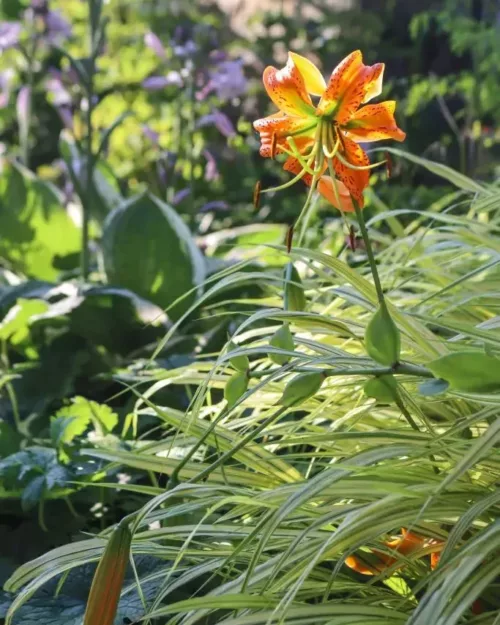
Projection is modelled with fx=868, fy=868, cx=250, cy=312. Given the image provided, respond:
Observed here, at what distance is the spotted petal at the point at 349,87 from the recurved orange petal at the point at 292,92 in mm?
14

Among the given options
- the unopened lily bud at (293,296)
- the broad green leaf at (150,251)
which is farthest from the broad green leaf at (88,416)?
the broad green leaf at (150,251)

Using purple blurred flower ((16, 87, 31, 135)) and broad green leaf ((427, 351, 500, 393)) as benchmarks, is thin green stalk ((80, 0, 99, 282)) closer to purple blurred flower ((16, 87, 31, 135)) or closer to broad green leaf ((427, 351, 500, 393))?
purple blurred flower ((16, 87, 31, 135))

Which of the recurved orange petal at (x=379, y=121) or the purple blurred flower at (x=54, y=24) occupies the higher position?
the purple blurred flower at (x=54, y=24)

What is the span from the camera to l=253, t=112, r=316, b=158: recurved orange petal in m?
0.65

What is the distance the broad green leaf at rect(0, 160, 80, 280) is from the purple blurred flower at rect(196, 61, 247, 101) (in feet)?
1.78

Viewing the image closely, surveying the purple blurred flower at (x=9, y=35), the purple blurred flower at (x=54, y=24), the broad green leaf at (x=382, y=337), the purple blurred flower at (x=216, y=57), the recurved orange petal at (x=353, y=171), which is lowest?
the broad green leaf at (x=382, y=337)

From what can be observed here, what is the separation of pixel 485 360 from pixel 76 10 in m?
3.69

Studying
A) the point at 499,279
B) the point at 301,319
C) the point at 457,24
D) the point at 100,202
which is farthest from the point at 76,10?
the point at 301,319

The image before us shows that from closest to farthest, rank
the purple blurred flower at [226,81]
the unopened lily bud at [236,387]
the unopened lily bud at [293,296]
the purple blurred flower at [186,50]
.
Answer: the unopened lily bud at [236,387], the unopened lily bud at [293,296], the purple blurred flower at [186,50], the purple blurred flower at [226,81]

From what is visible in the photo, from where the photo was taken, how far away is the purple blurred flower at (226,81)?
7.31ft

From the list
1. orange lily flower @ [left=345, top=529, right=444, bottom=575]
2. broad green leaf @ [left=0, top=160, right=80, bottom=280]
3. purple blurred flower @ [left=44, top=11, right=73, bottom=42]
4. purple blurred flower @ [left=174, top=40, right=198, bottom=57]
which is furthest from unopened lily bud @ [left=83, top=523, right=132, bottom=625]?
purple blurred flower @ [left=44, top=11, right=73, bottom=42]

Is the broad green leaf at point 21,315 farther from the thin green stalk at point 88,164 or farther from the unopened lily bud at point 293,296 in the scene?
the unopened lily bud at point 293,296

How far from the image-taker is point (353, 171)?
2.10 ft

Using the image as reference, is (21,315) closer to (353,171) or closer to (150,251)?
(150,251)
